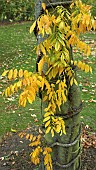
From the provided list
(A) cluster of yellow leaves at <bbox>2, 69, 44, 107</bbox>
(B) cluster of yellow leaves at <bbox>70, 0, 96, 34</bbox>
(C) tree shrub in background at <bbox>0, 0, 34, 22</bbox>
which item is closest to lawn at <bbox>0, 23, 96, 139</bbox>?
(C) tree shrub in background at <bbox>0, 0, 34, 22</bbox>

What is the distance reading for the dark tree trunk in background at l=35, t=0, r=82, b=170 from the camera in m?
2.73

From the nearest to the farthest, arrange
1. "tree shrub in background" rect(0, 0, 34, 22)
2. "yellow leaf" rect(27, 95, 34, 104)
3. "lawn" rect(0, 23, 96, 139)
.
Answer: "yellow leaf" rect(27, 95, 34, 104)
"lawn" rect(0, 23, 96, 139)
"tree shrub in background" rect(0, 0, 34, 22)

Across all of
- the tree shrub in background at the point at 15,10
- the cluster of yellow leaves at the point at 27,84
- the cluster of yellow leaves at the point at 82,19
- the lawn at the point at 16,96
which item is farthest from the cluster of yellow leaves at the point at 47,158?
the tree shrub in background at the point at 15,10

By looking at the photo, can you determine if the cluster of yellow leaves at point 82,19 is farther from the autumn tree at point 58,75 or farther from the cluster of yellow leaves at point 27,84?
the cluster of yellow leaves at point 27,84

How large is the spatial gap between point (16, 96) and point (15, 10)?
8.32 m

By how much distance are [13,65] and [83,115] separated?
341 cm

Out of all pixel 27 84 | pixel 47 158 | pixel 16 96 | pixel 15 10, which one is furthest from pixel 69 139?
pixel 15 10

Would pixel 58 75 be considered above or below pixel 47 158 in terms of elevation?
above

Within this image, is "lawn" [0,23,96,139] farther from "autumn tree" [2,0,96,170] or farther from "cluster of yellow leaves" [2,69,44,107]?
"cluster of yellow leaves" [2,69,44,107]

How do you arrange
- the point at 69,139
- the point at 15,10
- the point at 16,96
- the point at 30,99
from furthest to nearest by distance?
the point at 15,10, the point at 16,96, the point at 69,139, the point at 30,99

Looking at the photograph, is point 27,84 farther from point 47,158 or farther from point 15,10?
point 15,10

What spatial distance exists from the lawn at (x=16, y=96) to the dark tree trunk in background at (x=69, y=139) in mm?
1497

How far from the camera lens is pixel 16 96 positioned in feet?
18.7

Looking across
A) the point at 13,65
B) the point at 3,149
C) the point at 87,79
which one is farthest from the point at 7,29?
the point at 3,149
